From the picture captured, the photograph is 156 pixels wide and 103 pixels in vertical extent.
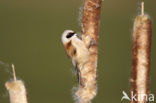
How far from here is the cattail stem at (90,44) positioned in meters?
0.54

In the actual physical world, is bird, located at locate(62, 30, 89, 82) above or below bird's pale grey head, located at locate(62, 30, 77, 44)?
below

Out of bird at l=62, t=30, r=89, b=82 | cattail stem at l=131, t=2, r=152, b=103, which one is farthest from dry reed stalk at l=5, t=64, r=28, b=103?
cattail stem at l=131, t=2, r=152, b=103

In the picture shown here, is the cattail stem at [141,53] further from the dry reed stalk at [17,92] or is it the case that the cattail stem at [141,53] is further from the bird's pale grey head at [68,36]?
the dry reed stalk at [17,92]

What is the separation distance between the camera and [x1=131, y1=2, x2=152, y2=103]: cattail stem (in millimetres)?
545

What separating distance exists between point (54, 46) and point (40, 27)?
7 cm

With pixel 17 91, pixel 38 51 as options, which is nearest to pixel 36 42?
pixel 38 51

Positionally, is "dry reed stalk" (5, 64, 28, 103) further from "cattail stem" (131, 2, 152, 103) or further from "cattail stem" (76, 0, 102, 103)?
"cattail stem" (131, 2, 152, 103)

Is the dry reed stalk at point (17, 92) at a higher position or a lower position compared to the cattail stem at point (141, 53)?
lower

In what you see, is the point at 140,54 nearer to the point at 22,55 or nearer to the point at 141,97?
the point at 141,97

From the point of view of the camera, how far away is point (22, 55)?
71cm

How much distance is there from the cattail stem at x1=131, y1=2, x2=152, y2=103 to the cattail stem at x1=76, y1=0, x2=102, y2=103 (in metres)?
0.09

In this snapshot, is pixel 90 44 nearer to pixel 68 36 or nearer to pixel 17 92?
pixel 68 36

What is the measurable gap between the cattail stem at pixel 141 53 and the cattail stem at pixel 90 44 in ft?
0.29

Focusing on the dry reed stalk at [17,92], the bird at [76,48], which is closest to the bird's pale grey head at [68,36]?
the bird at [76,48]
